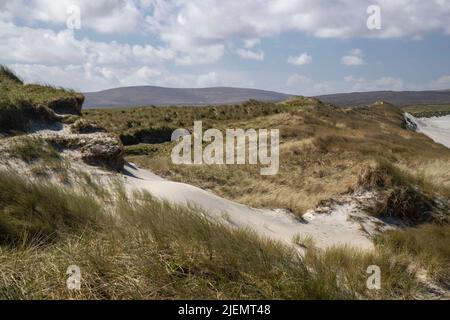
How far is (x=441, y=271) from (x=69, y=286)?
5456 mm

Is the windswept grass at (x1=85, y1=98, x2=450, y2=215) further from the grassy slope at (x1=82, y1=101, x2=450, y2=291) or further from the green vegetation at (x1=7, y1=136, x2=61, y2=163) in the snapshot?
the green vegetation at (x1=7, y1=136, x2=61, y2=163)

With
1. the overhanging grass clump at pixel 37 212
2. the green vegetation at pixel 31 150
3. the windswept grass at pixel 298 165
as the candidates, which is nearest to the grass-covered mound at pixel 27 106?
the green vegetation at pixel 31 150

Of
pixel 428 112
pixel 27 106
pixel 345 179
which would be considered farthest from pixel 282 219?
pixel 428 112

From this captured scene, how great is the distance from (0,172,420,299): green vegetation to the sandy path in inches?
150

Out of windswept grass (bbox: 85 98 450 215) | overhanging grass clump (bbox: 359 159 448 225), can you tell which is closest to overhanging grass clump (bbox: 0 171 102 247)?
windswept grass (bbox: 85 98 450 215)

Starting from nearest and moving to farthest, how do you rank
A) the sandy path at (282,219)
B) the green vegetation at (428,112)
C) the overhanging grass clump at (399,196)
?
1. the sandy path at (282,219)
2. the overhanging grass clump at (399,196)
3. the green vegetation at (428,112)

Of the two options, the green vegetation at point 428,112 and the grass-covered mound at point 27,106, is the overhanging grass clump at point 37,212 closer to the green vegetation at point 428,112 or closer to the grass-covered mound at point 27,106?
the grass-covered mound at point 27,106

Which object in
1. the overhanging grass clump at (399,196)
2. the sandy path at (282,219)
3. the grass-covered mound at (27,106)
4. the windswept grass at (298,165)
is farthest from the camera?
the windswept grass at (298,165)

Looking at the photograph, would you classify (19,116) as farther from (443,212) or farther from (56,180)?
(443,212)

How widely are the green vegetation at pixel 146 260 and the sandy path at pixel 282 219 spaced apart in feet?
12.5

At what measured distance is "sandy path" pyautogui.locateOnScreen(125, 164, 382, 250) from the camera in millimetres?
10000

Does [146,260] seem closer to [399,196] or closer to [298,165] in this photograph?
[399,196]

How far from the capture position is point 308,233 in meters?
10.5

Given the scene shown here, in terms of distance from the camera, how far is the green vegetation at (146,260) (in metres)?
4.18
